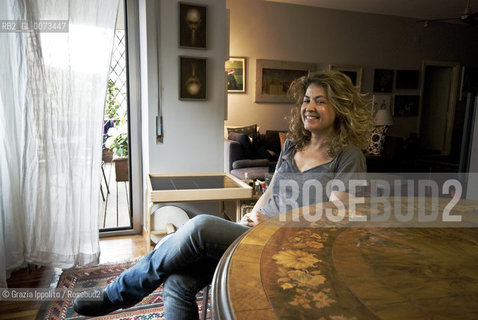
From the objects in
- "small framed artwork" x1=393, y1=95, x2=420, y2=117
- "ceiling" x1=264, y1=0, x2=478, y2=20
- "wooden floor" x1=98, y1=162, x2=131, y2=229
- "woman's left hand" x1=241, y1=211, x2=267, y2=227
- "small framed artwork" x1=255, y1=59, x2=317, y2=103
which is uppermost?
"ceiling" x1=264, y1=0, x2=478, y2=20

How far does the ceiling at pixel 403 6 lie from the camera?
5.29 meters

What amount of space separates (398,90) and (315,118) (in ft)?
18.5

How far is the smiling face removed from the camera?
153 cm

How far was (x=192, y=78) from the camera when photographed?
8.77ft

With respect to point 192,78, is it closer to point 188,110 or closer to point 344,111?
point 188,110

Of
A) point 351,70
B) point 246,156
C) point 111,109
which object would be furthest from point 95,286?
point 351,70

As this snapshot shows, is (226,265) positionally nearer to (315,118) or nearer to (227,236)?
(227,236)

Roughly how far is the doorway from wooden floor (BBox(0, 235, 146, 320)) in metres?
6.08

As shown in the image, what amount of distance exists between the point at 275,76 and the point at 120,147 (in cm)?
317

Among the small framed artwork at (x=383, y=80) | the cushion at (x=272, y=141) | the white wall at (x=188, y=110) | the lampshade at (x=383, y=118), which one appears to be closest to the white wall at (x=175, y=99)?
the white wall at (x=188, y=110)

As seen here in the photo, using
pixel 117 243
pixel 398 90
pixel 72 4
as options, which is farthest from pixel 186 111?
pixel 398 90

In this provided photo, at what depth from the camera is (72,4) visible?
2035mm

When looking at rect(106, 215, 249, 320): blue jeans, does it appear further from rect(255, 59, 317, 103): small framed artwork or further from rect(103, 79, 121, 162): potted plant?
rect(255, 59, 317, 103): small framed artwork

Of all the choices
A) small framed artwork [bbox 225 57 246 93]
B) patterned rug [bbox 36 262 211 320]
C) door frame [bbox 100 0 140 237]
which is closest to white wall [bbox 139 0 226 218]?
door frame [bbox 100 0 140 237]
